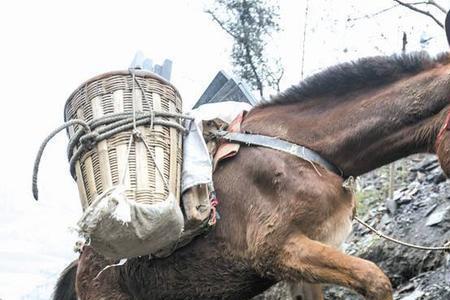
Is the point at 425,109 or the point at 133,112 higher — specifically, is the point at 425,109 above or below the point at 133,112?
below

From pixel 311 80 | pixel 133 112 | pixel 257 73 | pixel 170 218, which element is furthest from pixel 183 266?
pixel 257 73

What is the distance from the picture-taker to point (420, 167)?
32.2 ft

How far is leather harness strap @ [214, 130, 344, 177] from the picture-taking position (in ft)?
14.4

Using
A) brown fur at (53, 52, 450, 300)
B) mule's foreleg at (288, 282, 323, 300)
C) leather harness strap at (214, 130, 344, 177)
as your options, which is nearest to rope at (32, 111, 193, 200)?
leather harness strap at (214, 130, 344, 177)

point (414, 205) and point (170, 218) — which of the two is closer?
point (170, 218)

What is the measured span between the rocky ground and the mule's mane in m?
1.33

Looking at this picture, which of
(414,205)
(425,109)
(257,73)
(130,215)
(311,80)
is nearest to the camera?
(130,215)

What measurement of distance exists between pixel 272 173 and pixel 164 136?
2.40 ft

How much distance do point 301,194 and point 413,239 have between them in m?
3.35

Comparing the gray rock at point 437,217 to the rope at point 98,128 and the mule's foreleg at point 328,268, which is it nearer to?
the mule's foreleg at point 328,268

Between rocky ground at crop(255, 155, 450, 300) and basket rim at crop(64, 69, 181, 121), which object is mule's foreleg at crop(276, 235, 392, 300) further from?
rocky ground at crop(255, 155, 450, 300)

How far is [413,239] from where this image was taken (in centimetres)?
714

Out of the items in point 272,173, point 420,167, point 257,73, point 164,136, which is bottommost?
point 420,167

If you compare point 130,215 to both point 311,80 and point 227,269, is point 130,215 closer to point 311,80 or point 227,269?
point 227,269
